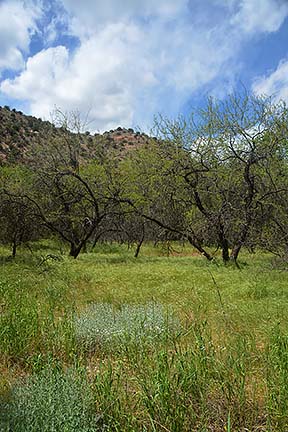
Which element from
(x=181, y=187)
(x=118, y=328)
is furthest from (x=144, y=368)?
(x=181, y=187)

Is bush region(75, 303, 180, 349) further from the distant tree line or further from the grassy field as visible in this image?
the distant tree line

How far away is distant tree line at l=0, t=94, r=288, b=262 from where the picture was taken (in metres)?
13.6

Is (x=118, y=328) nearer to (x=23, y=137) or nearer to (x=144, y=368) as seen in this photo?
(x=144, y=368)

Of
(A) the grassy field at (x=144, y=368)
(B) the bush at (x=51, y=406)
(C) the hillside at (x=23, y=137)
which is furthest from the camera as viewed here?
(C) the hillside at (x=23, y=137)

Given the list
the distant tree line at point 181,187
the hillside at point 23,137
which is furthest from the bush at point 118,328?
the hillside at point 23,137

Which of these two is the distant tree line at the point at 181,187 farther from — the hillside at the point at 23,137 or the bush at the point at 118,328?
the bush at the point at 118,328

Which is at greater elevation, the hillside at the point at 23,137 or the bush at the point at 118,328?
the hillside at the point at 23,137

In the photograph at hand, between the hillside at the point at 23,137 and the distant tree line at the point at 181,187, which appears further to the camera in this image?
the hillside at the point at 23,137

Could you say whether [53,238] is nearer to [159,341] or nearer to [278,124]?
[278,124]

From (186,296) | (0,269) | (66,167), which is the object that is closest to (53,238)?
(66,167)

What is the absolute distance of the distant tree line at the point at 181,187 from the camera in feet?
44.6

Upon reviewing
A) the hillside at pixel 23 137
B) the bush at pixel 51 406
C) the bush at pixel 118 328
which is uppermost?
the hillside at pixel 23 137

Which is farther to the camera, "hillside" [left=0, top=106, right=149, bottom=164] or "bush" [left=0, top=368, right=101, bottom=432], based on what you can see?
"hillside" [left=0, top=106, right=149, bottom=164]

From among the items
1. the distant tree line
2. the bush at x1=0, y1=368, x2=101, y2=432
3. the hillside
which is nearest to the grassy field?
the bush at x1=0, y1=368, x2=101, y2=432
